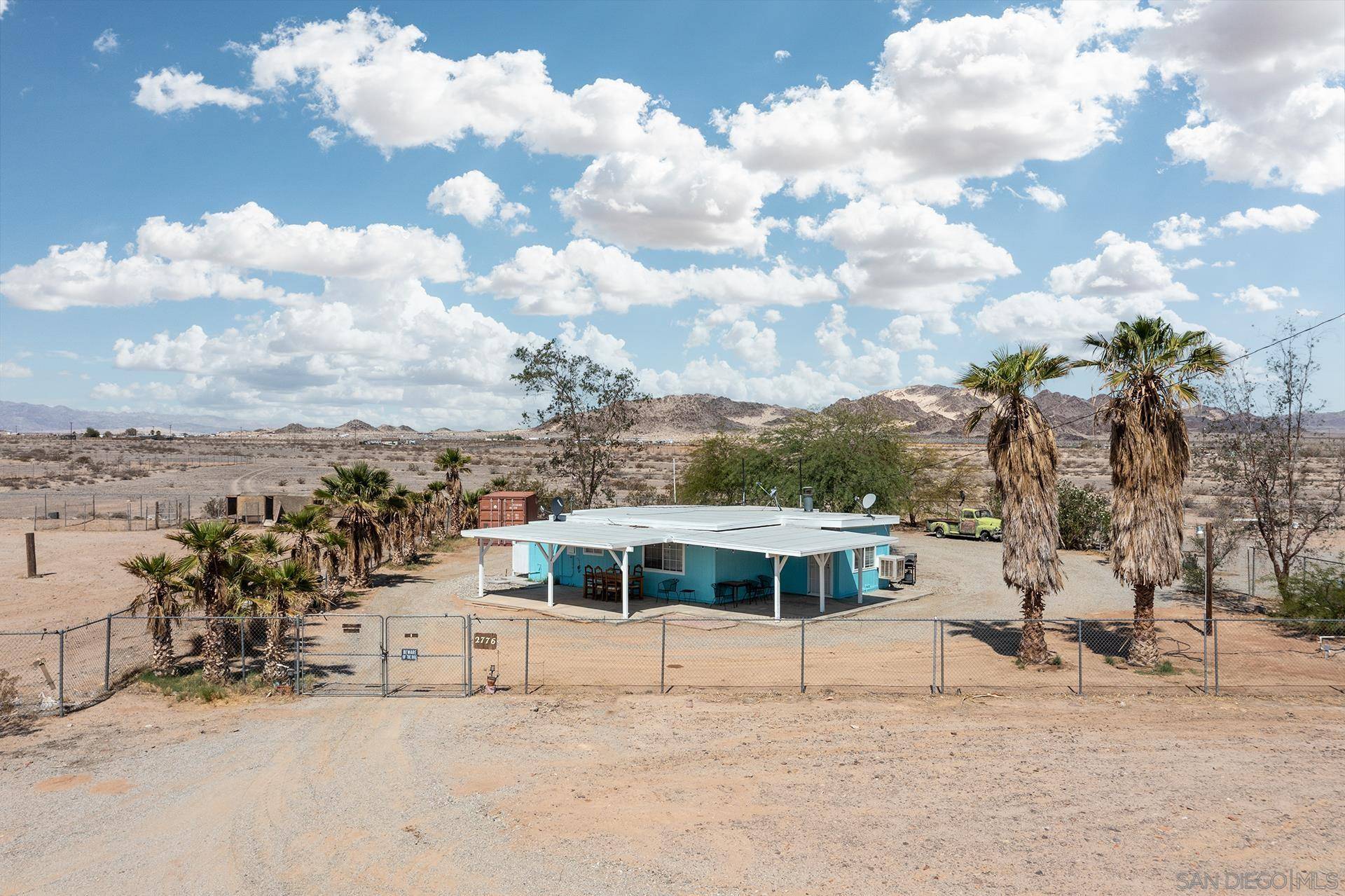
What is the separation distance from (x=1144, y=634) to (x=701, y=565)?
546 inches

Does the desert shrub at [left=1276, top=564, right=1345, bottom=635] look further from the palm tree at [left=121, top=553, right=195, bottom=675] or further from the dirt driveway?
the palm tree at [left=121, top=553, right=195, bottom=675]

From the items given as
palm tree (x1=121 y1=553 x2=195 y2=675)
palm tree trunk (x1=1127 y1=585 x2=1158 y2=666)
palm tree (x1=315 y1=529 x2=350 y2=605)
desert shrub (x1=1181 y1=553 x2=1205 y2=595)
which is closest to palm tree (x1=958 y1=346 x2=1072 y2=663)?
palm tree trunk (x1=1127 y1=585 x2=1158 y2=666)

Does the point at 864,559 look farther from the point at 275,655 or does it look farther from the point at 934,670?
the point at 275,655

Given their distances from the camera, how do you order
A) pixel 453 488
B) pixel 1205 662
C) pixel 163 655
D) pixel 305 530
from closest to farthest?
pixel 1205 662, pixel 163 655, pixel 305 530, pixel 453 488

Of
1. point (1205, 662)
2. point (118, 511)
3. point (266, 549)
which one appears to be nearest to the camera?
point (1205, 662)

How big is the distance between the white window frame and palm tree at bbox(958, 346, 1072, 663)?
11819mm

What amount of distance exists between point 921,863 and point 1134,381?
48.9 ft

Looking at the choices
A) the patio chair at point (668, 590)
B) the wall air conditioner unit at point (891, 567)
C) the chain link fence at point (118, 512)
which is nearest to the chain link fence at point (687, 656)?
the patio chair at point (668, 590)

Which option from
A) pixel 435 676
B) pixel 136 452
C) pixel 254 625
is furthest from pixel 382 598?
pixel 136 452

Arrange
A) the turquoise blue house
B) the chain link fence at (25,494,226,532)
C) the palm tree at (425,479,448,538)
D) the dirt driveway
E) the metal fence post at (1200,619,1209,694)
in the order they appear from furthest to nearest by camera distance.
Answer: the chain link fence at (25,494,226,532), the palm tree at (425,479,448,538), the turquoise blue house, the metal fence post at (1200,619,1209,694), the dirt driveway

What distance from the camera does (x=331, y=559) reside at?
29.8m

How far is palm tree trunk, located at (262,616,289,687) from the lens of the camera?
63.6 ft

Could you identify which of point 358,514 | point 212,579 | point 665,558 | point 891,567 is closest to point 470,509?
point 358,514

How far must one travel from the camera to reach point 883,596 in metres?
32.8
